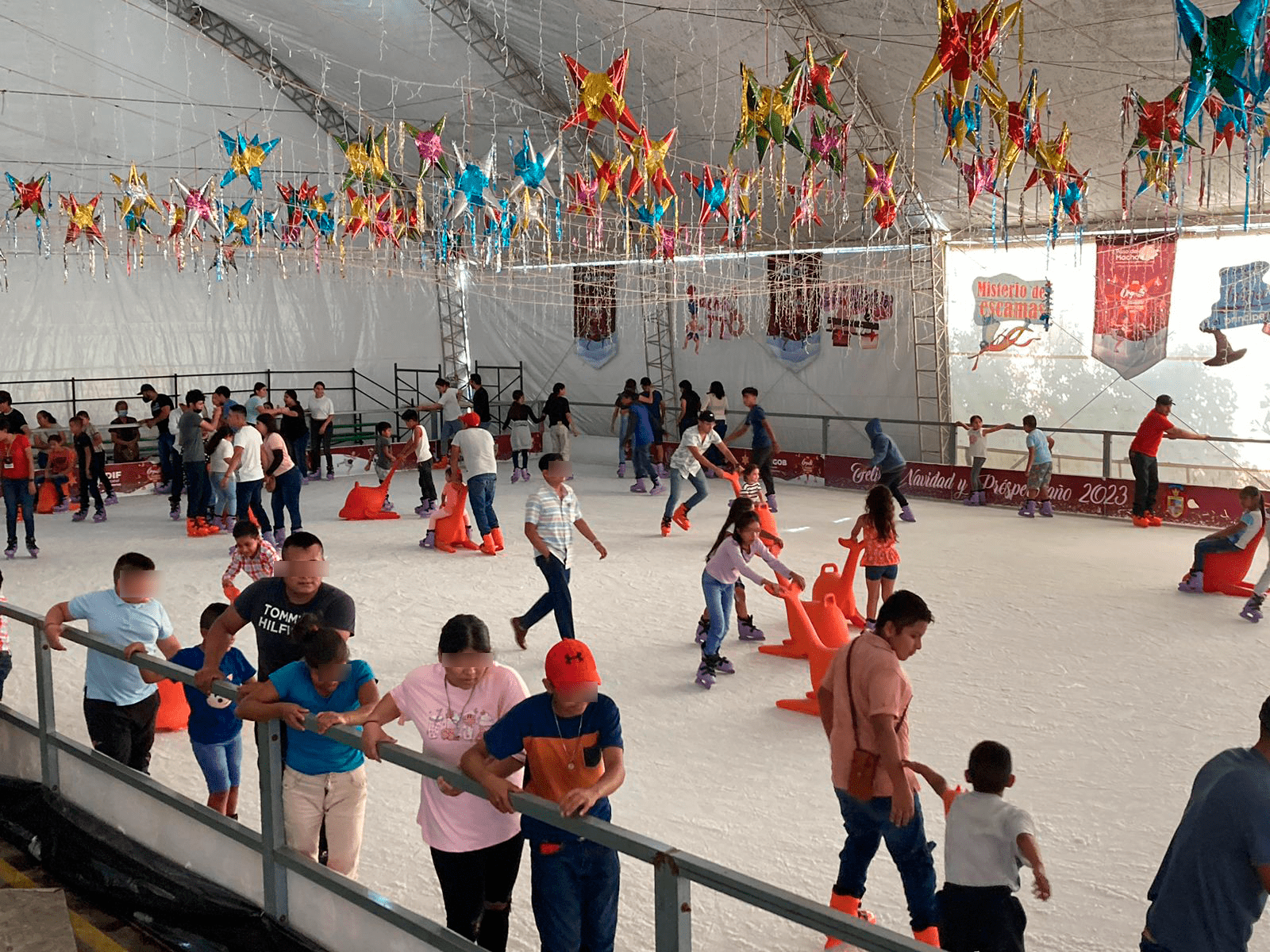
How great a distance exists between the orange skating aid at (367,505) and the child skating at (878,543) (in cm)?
702

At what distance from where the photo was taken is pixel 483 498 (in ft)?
35.1

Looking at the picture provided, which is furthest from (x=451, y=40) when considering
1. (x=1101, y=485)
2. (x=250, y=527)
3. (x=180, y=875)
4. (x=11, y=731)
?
(x=180, y=875)

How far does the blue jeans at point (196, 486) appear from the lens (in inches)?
484

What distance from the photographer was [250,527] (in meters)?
6.96

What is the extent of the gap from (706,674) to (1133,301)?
9270mm

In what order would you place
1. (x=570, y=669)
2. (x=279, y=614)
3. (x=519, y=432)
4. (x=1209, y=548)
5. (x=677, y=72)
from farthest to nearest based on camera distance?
(x=519, y=432) → (x=677, y=72) → (x=1209, y=548) → (x=279, y=614) → (x=570, y=669)

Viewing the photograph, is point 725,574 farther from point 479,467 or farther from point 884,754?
point 479,467

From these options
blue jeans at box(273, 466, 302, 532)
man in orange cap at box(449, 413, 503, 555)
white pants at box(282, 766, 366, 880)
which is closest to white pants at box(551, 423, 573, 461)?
man in orange cap at box(449, 413, 503, 555)

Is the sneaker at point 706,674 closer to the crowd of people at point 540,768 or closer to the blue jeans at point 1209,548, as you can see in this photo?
the crowd of people at point 540,768

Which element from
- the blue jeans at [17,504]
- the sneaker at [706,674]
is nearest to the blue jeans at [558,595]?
the sneaker at [706,674]

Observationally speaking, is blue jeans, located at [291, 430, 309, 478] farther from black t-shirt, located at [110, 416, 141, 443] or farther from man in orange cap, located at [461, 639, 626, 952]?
man in orange cap, located at [461, 639, 626, 952]

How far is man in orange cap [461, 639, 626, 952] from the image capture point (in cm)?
304

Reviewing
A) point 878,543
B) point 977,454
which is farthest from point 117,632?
point 977,454

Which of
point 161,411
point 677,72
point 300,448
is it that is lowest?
point 300,448
